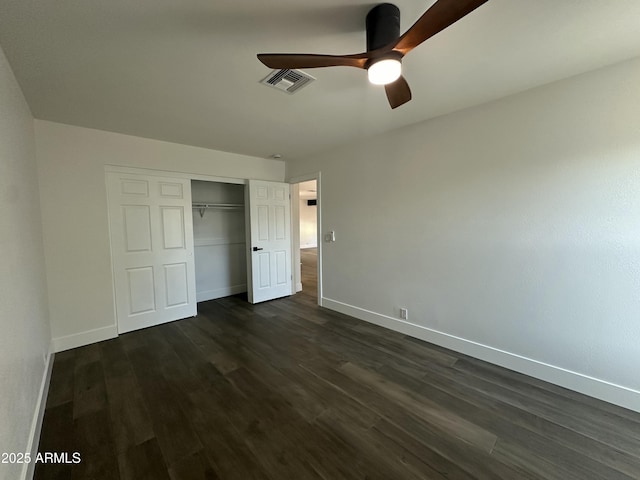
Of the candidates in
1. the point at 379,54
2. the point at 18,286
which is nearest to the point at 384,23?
the point at 379,54

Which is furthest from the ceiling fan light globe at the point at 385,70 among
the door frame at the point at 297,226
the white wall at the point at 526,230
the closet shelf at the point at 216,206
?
the closet shelf at the point at 216,206

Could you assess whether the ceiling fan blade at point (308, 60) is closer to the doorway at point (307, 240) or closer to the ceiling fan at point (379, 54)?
the ceiling fan at point (379, 54)

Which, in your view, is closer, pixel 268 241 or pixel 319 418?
pixel 319 418

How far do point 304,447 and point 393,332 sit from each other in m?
1.92

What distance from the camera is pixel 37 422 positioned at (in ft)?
5.55

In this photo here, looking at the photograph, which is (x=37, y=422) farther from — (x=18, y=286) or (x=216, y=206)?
(x=216, y=206)

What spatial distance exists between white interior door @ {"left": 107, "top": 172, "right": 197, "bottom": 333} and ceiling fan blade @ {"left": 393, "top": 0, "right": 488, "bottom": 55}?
11.3 ft

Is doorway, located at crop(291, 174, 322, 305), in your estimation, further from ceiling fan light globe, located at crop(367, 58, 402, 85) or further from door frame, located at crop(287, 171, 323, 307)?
ceiling fan light globe, located at crop(367, 58, 402, 85)

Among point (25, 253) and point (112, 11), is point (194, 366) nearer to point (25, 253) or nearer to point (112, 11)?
point (25, 253)

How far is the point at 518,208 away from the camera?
227cm

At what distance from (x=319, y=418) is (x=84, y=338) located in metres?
2.97

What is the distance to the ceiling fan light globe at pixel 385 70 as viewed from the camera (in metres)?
1.35

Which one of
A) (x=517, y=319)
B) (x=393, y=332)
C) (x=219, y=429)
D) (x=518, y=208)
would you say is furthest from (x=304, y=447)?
(x=518, y=208)

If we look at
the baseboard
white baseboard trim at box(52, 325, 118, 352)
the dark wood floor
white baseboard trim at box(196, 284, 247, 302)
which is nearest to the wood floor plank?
the dark wood floor
